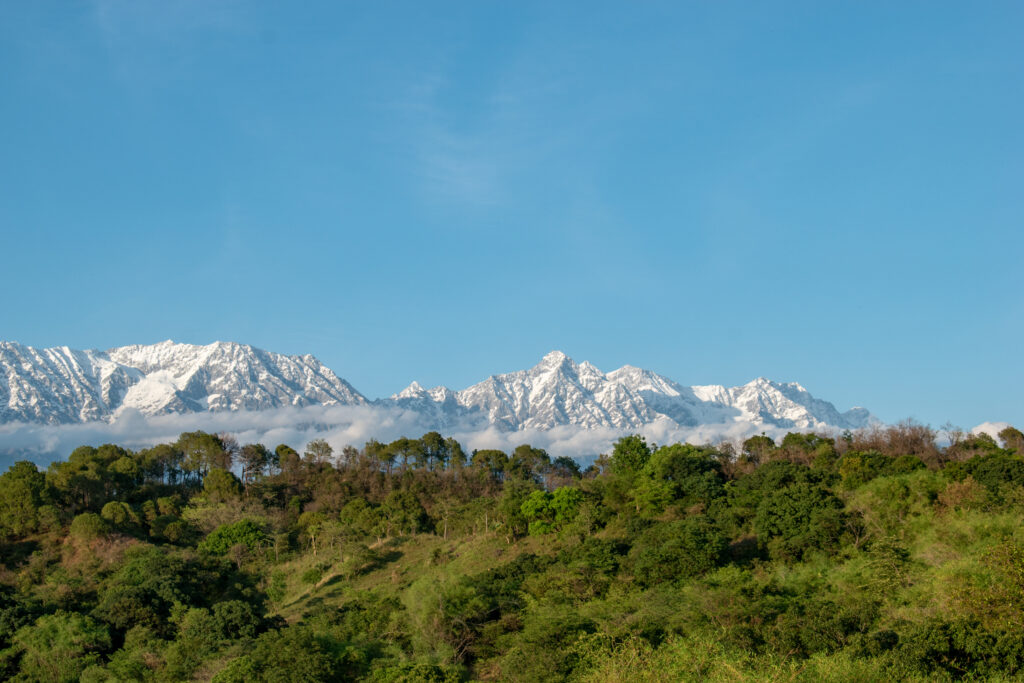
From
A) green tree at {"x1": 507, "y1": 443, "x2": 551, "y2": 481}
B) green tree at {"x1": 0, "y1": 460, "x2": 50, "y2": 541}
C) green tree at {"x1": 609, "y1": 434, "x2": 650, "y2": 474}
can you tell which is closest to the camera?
green tree at {"x1": 0, "y1": 460, "x2": 50, "y2": 541}

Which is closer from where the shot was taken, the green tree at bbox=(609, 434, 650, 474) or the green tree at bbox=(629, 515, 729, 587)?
the green tree at bbox=(629, 515, 729, 587)

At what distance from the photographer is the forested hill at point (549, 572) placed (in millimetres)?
26031

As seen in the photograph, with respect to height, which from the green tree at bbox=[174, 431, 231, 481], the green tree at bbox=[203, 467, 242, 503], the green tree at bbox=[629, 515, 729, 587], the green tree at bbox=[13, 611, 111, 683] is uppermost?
the green tree at bbox=[174, 431, 231, 481]

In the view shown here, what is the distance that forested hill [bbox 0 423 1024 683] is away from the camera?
1025 inches

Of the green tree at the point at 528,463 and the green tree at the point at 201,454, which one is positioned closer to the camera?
the green tree at the point at 201,454

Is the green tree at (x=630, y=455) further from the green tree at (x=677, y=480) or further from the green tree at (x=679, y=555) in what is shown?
the green tree at (x=679, y=555)

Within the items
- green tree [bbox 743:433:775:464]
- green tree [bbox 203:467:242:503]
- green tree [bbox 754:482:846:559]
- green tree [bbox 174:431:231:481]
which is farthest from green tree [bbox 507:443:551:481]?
green tree [bbox 754:482:846:559]

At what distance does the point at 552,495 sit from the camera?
52031 millimetres

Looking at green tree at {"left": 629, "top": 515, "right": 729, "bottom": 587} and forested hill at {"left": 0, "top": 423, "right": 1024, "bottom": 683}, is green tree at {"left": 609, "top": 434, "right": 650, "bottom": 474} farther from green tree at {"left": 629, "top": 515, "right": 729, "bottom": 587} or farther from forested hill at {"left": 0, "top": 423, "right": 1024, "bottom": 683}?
green tree at {"left": 629, "top": 515, "right": 729, "bottom": 587}

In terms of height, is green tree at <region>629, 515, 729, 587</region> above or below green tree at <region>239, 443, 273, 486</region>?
below

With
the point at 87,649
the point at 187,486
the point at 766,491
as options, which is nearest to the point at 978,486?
the point at 766,491

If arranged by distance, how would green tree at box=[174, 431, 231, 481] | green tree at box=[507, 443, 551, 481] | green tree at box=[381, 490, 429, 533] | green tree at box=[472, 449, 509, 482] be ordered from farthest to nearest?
green tree at box=[507, 443, 551, 481] < green tree at box=[472, 449, 509, 482] < green tree at box=[174, 431, 231, 481] < green tree at box=[381, 490, 429, 533]

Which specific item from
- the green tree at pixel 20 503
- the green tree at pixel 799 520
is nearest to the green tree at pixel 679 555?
the green tree at pixel 799 520

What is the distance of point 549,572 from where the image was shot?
39.2 metres
